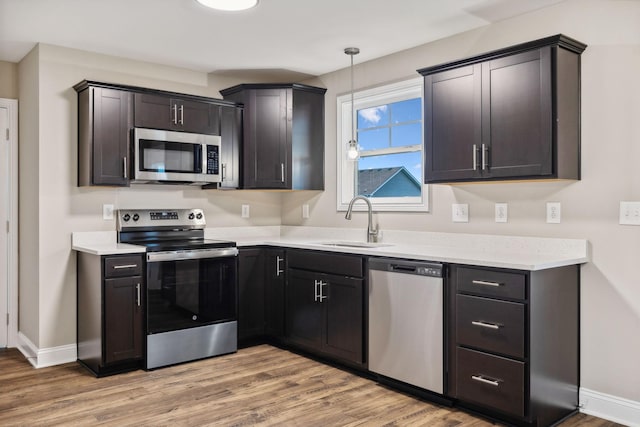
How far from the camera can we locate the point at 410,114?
402 cm

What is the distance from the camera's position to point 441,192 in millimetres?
3621

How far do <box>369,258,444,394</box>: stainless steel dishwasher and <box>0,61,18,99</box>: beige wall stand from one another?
322cm

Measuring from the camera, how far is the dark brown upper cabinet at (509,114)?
272cm

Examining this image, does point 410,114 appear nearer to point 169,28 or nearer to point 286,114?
point 286,114

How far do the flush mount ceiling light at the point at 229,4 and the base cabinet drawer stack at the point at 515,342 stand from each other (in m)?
1.90

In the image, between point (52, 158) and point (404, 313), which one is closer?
point (404, 313)

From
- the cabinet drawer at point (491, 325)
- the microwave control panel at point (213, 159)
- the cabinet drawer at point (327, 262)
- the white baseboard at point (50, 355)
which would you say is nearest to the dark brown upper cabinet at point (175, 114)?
the microwave control panel at point (213, 159)

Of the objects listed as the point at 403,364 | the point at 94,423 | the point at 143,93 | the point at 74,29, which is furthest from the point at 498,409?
the point at 74,29

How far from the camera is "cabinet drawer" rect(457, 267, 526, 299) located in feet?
8.34

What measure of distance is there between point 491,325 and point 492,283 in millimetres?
220

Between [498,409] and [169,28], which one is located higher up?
[169,28]

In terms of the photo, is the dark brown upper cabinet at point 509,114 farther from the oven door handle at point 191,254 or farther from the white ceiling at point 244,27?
the oven door handle at point 191,254

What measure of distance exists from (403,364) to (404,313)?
308 mm

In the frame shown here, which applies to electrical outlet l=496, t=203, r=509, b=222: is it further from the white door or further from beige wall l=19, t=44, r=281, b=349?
the white door
